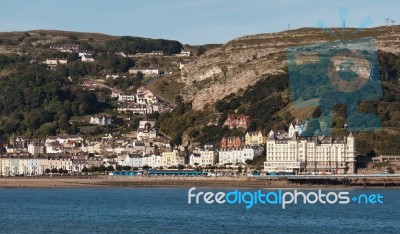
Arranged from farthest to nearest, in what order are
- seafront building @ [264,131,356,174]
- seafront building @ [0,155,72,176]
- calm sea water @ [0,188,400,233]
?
1. seafront building @ [0,155,72,176]
2. seafront building @ [264,131,356,174]
3. calm sea water @ [0,188,400,233]

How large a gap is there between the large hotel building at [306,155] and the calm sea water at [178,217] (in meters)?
22.9

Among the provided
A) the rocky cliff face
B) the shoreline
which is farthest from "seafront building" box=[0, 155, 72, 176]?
the rocky cliff face

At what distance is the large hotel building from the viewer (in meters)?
101

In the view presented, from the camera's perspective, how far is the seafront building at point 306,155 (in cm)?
10131

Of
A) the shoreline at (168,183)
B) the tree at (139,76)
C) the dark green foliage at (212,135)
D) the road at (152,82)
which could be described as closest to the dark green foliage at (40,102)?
the road at (152,82)

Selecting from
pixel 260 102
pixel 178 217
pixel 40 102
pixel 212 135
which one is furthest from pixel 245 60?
pixel 178 217

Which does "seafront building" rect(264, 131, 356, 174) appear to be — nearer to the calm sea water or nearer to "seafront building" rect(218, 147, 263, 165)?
"seafront building" rect(218, 147, 263, 165)

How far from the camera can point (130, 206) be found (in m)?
68.1

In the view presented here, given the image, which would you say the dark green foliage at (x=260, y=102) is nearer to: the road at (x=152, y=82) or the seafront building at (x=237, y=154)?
the seafront building at (x=237, y=154)

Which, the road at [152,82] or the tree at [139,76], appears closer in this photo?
the road at [152,82]

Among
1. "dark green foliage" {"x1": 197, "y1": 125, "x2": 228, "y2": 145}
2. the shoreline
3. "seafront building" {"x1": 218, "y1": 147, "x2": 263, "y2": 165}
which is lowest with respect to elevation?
the shoreline

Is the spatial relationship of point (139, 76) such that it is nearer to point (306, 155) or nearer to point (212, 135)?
point (212, 135)

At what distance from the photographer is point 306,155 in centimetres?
10400

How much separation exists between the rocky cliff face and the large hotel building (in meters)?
26.0
